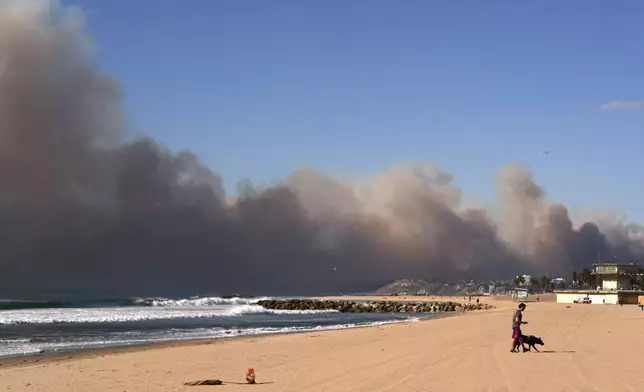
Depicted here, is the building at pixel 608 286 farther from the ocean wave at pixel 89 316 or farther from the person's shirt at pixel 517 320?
the person's shirt at pixel 517 320

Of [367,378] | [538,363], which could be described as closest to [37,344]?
[367,378]

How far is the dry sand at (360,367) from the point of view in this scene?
48.6 ft

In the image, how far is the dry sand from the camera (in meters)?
14.8

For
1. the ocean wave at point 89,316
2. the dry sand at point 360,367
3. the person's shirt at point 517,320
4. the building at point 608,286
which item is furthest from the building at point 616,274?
the person's shirt at point 517,320

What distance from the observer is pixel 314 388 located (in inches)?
567

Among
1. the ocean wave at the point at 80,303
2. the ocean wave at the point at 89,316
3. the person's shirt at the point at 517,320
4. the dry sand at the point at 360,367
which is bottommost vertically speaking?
the ocean wave at the point at 80,303

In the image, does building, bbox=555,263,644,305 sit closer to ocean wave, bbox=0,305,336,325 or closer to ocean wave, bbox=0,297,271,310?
ocean wave, bbox=0,297,271,310

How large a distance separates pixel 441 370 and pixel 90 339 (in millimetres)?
21349

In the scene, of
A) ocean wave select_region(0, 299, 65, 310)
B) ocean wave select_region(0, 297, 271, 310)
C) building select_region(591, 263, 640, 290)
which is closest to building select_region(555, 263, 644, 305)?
building select_region(591, 263, 640, 290)

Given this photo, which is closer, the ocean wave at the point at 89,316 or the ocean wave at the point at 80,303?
the ocean wave at the point at 89,316

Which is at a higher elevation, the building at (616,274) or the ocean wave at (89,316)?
the building at (616,274)

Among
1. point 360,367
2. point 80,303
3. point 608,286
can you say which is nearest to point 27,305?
point 80,303

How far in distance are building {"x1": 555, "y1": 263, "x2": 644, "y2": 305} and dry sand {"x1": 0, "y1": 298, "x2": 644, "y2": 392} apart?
86.0 m

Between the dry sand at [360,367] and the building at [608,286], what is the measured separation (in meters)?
86.0
